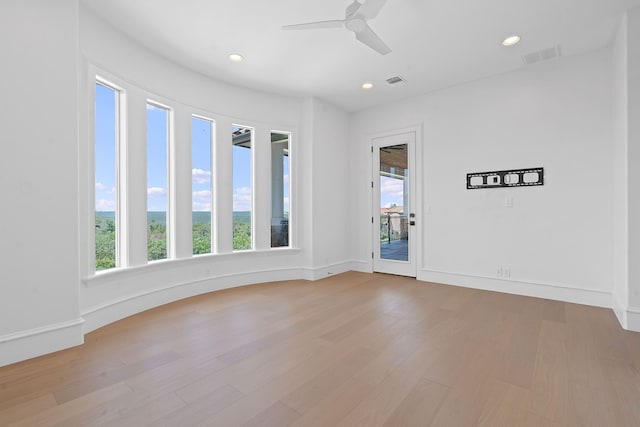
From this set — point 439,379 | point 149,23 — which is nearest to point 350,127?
point 149,23

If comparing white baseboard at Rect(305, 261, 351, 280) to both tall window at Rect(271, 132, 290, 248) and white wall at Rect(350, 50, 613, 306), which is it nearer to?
tall window at Rect(271, 132, 290, 248)

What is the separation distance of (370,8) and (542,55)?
2.68 meters

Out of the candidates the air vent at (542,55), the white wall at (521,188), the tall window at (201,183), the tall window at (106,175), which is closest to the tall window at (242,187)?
the tall window at (201,183)

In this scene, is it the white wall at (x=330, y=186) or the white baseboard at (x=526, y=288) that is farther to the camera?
the white wall at (x=330, y=186)

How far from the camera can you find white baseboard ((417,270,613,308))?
3641 mm

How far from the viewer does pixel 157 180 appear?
150 inches

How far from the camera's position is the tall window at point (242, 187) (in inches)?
185

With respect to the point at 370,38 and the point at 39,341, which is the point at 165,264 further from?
the point at 370,38

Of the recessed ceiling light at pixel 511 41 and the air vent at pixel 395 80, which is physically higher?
the air vent at pixel 395 80

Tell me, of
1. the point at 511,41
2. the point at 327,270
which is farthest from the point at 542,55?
the point at 327,270

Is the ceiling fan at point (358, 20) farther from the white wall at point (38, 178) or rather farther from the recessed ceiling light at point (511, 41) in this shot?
the white wall at point (38, 178)

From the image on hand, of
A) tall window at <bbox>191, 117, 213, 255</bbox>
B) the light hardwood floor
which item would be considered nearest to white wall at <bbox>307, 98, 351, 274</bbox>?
tall window at <bbox>191, 117, 213, 255</bbox>

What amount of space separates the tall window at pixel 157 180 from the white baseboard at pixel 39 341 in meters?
1.21

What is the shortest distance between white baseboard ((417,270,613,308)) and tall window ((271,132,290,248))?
95.7 inches
